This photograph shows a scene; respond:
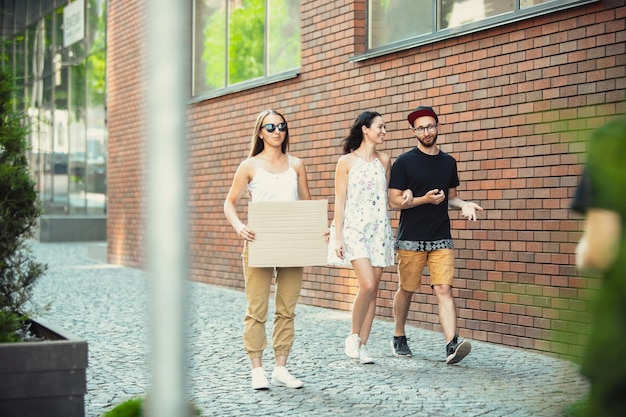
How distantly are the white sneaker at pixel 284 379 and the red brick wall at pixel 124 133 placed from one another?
1020cm

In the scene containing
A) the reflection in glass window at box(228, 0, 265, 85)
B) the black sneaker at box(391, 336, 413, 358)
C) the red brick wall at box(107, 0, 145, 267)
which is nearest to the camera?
the black sneaker at box(391, 336, 413, 358)

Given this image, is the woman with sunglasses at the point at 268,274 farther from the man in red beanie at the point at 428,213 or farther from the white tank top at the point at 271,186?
the man in red beanie at the point at 428,213

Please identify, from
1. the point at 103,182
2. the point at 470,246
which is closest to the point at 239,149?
the point at 470,246

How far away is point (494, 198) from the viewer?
8.28 metres

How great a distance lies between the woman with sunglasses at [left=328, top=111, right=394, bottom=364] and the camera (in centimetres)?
725

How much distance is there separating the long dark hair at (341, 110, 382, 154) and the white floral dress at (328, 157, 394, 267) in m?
0.15

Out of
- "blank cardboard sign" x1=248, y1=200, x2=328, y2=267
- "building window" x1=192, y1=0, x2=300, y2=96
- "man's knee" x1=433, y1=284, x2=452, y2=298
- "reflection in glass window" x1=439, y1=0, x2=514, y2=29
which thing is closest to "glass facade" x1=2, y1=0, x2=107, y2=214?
"building window" x1=192, y1=0, x2=300, y2=96

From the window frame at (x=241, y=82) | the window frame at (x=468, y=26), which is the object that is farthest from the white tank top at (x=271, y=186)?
the window frame at (x=241, y=82)

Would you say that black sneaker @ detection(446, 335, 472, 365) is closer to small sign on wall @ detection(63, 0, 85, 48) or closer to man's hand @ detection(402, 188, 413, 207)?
man's hand @ detection(402, 188, 413, 207)

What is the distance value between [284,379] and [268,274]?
2.27 ft

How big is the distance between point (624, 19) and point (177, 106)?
239 inches

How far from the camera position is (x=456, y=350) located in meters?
7.09

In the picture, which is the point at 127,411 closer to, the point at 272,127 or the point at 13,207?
the point at 13,207

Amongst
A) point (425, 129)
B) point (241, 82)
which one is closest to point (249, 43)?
point (241, 82)
